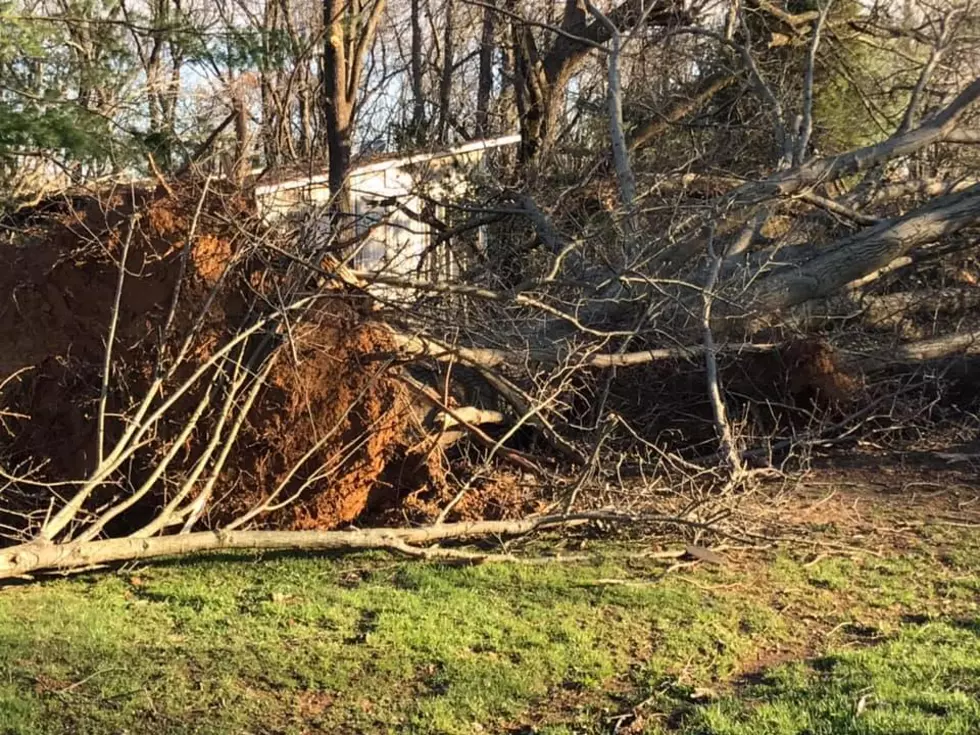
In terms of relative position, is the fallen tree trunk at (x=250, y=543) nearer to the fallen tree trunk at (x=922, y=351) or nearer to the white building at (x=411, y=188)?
the white building at (x=411, y=188)

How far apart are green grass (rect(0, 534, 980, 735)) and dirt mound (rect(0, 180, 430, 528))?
1.95 ft

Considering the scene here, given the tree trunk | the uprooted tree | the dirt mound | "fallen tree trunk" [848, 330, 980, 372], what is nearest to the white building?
the uprooted tree

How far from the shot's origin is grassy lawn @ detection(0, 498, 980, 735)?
347 cm

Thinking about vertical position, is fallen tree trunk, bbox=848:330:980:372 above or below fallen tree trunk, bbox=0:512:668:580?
above

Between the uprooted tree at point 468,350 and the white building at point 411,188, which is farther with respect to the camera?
the white building at point 411,188

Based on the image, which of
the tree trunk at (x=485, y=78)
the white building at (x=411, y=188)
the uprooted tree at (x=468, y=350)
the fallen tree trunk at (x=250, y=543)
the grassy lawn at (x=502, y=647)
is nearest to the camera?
the grassy lawn at (x=502, y=647)

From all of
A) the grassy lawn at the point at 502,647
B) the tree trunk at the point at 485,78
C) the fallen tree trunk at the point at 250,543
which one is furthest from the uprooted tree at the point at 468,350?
the tree trunk at the point at 485,78

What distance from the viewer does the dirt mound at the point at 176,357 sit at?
18.6 feet

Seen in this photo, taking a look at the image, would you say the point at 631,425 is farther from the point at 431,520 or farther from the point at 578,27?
the point at 578,27

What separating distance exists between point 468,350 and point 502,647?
2.62 metres

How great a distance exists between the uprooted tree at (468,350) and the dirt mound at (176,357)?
0.06 ft

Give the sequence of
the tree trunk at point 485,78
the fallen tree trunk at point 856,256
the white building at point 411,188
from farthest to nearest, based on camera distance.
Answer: the tree trunk at point 485,78 → the white building at point 411,188 → the fallen tree trunk at point 856,256

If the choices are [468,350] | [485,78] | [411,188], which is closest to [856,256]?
[468,350]

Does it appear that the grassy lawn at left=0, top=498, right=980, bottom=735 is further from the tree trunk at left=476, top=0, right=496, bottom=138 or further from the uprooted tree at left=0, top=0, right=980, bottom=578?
the tree trunk at left=476, top=0, right=496, bottom=138
